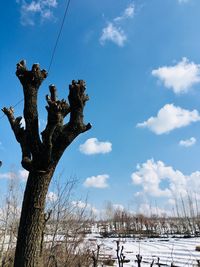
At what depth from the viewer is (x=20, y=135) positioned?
16.7 feet

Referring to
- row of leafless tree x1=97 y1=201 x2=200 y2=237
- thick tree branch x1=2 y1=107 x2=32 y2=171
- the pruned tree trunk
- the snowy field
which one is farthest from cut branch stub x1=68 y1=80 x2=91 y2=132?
row of leafless tree x1=97 y1=201 x2=200 y2=237

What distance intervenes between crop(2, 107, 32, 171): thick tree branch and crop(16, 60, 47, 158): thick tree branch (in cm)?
12

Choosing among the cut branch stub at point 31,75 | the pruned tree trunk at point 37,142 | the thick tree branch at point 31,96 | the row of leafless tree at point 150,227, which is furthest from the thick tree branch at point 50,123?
the row of leafless tree at point 150,227

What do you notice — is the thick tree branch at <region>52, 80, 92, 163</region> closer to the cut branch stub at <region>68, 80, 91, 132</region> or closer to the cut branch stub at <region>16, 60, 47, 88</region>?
the cut branch stub at <region>68, 80, 91, 132</region>

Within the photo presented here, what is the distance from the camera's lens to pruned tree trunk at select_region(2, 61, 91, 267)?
453 centimetres

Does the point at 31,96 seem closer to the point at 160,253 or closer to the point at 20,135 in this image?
the point at 20,135

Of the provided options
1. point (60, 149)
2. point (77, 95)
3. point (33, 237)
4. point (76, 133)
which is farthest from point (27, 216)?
point (77, 95)

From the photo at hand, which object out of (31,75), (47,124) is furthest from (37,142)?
(31,75)

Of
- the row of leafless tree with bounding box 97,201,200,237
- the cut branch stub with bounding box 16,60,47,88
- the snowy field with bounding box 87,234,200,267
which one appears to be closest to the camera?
the cut branch stub with bounding box 16,60,47,88

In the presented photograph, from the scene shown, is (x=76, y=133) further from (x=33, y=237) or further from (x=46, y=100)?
(x=33, y=237)

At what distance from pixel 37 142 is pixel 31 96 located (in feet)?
2.88

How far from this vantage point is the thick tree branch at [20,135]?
4.85 meters

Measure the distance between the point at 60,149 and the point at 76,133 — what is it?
445 millimetres

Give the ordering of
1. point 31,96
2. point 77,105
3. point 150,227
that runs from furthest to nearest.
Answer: point 150,227, point 77,105, point 31,96
